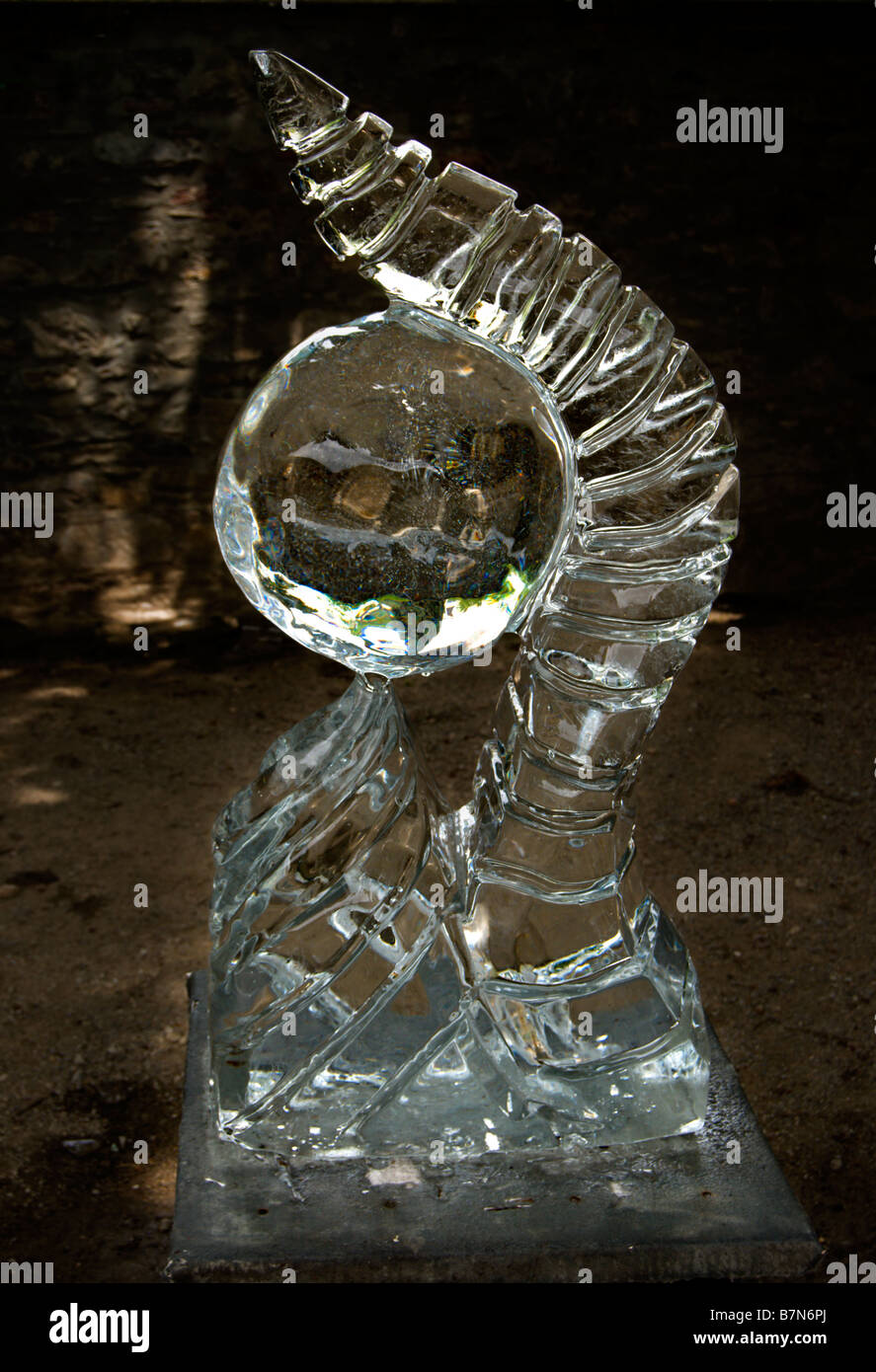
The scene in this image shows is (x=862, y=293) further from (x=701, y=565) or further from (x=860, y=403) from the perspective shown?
(x=701, y=565)

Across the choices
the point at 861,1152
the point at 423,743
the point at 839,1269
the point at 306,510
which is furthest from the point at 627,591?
the point at 423,743

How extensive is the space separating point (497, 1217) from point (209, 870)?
183 cm

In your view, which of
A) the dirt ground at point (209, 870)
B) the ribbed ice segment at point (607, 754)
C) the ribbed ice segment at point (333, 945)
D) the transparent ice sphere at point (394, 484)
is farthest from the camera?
the dirt ground at point (209, 870)

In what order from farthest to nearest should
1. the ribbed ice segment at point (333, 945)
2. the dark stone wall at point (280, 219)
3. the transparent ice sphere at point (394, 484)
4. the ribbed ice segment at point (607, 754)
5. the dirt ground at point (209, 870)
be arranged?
the dark stone wall at point (280, 219)
the dirt ground at point (209, 870)
the ribbed ice segment at point (333, 945)
the ribbed ice segment at point (607, 754)
the transparent ice sphere at point (394, 484)

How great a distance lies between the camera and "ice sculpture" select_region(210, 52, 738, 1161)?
60.1 inches

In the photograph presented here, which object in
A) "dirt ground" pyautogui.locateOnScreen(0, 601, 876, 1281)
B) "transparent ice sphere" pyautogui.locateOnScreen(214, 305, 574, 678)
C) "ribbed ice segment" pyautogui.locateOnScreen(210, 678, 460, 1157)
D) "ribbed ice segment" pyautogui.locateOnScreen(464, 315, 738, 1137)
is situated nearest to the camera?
"transparent ice sphere" pyautogui.locateOnScreen(214, 305, 574, 678)

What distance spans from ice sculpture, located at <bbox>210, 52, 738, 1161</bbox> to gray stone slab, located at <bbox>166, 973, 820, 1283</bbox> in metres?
0.04

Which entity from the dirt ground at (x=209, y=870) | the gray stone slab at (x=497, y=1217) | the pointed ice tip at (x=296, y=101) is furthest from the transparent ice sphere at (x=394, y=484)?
the dirt ground at (x=209, y=870)

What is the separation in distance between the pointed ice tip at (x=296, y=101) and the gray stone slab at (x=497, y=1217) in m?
1.26

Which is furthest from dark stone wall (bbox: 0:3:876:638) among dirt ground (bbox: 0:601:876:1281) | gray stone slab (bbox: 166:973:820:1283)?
gray stone slab (bbox: 166:973:820:1283)

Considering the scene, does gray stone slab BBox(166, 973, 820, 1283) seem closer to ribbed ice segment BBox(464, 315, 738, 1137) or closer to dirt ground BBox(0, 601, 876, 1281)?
ribbed ice segment BBox(464, 315, 738, 1137)

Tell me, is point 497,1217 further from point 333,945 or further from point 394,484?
point 394,484

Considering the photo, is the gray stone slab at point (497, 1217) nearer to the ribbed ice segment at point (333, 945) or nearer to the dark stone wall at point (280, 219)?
the ribbed ice segment at point (333, 945)

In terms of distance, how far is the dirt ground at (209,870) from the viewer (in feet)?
8.48
